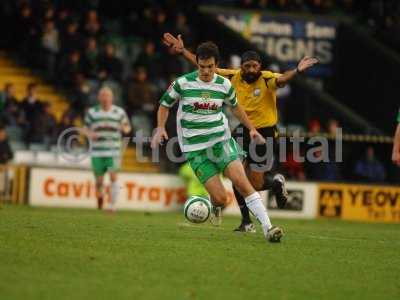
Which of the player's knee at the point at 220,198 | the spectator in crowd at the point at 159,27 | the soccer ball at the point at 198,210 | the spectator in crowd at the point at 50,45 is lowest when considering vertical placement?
the soccer ball at the point at 198,210

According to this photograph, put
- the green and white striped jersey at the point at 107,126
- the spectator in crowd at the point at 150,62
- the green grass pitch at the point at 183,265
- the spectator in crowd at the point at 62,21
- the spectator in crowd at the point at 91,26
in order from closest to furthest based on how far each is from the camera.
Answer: the green grass pitch at the point at 183,265 < the green and white striped jersey at the point at 107,126 < the spectator in crowd at the point at 62,21 < the spectator in crowd at the point at 91,26 < the spectator in crowd at the point at 150,62

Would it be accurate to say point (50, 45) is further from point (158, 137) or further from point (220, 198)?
point (158, 137)

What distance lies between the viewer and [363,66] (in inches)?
1247

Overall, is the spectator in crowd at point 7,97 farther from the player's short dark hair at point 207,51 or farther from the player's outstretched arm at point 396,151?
the player's short dark hair at point 207,51

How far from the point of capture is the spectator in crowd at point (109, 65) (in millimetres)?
25797

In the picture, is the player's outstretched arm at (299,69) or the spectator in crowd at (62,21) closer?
the player's outstretched arm at (299,69)

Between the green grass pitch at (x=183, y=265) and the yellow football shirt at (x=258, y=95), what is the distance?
1687 millimetres

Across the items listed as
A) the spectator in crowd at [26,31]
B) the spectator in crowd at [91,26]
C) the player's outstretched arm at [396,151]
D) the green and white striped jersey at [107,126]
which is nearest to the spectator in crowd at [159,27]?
the spectator in crowd at [91,26]

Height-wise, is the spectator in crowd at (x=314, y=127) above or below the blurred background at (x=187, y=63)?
below

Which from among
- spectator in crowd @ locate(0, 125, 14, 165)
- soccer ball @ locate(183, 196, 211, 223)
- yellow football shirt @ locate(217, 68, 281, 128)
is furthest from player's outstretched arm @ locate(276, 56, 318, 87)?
spectator in crowd @ locate(0, 125, 14, 165)

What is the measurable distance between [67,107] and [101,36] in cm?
224

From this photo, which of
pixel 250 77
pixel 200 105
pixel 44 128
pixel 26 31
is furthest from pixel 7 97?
pixel 200 105

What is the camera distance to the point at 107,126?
70.2ft

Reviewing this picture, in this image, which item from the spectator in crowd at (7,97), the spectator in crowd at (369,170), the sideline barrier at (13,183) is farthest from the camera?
the spectator in crowd at (369,170)
